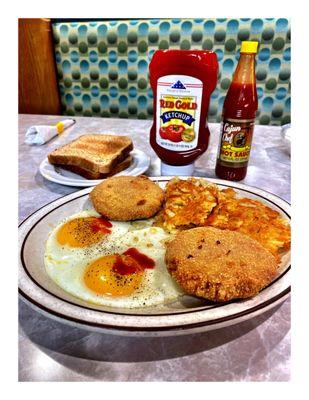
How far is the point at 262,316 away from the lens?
2.42 feet

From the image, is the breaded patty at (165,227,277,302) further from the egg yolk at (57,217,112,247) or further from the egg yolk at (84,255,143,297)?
the egg yolk at (57,217,112,247)

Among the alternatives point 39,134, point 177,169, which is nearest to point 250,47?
point 177,169

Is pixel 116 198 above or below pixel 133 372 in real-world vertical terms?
above

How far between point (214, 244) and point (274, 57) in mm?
2200

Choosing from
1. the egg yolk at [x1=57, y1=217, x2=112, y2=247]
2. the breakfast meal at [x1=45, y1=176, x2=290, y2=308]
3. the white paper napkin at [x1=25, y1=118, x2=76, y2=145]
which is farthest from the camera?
the white paper napkin at [x1=25, y1=118, x2=76, y2=145]

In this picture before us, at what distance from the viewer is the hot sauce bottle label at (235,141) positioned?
1.19m

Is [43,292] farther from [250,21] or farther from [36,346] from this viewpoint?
[250,21]

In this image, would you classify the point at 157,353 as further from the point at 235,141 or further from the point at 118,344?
the point at 235,141

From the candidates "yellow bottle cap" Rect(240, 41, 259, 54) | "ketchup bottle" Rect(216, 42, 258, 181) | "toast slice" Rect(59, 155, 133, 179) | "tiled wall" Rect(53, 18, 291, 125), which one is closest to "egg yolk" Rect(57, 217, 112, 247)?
"toast slice" Rect(59, 155, 133, 179)

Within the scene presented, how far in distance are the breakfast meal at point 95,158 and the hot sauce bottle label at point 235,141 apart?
1.57ft

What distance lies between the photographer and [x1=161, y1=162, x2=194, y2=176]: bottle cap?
137 cm

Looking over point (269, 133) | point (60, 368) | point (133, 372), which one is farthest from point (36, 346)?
point (269, 133)

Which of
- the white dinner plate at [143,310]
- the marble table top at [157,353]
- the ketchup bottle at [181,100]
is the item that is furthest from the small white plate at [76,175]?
the marble table top at [157,353]

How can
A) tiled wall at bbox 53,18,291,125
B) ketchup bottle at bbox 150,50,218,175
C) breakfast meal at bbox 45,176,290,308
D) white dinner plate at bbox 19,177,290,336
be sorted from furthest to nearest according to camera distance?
tiled wall at bbox 53,18,291,125 → ketchup bottle at bbox 150,50,218,175 → breakfast meal at bbox 45,176,290,308 → white dinner plate at bbox 19,177,290,336
